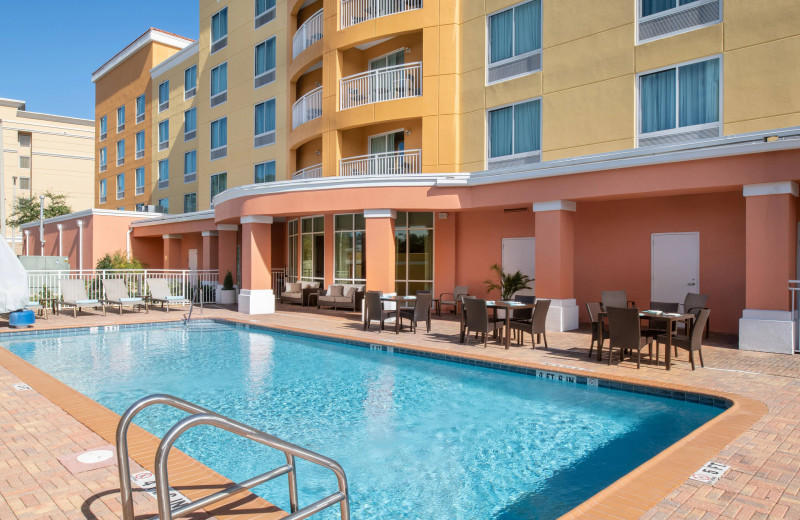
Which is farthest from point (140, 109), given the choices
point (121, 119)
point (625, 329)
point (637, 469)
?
point (637, 469)

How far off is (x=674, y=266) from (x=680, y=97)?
161 inches

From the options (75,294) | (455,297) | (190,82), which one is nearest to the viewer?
(75,294)

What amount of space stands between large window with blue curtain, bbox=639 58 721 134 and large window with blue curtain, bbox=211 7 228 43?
68.3 ft

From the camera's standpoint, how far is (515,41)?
1528 cm

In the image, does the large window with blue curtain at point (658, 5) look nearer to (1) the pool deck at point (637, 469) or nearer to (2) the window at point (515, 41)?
(2) the window at point (515, 41)

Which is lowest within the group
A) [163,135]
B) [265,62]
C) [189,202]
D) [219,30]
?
[189,202]

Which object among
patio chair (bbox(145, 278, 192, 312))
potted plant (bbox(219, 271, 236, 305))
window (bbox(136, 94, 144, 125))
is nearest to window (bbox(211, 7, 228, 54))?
window (bbox(136, 94, 144, 125))

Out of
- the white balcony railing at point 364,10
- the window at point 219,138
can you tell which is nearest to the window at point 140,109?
the window at point 219,138

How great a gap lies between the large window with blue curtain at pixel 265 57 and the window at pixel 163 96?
35.1ft

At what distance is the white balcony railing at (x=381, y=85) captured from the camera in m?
17.1

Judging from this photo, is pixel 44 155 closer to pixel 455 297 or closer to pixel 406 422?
pixel 455 297

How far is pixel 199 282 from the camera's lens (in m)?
21.5

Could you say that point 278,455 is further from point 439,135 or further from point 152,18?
point 152,18

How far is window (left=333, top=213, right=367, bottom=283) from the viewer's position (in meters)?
18.9
